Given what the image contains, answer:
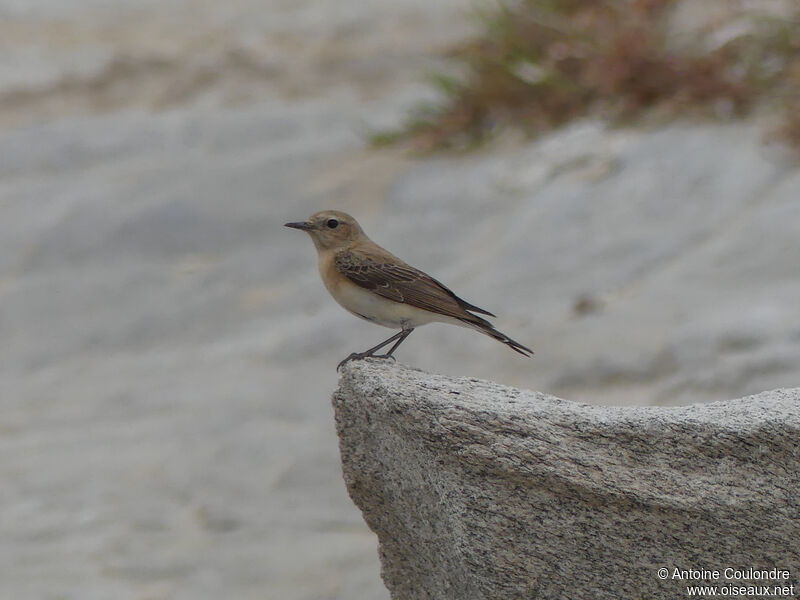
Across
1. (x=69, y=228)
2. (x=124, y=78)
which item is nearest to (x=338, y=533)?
(x=69, y=228)

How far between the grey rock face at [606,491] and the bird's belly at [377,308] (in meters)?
1.54

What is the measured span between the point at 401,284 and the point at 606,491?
2035 mm

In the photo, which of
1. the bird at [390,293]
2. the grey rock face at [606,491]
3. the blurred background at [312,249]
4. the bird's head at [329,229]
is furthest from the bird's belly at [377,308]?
the blurred background at [312,249]

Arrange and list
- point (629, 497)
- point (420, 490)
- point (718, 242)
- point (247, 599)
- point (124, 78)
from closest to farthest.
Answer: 1. point (629, 497)
2. point (420, 490)
3. point (247, 599)
4. point (718, 242)
5. point (124, 78)

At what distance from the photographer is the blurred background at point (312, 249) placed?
9438mm

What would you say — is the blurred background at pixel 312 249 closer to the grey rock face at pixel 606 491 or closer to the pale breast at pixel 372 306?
the pale breast at pixel 372 306

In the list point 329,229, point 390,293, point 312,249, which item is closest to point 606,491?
point 390,293

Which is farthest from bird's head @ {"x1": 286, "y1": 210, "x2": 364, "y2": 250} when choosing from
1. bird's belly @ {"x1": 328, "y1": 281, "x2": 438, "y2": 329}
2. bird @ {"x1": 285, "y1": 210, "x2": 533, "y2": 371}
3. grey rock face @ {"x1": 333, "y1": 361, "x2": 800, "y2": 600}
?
grey rock face @ {"x1": 333, "y1": 361, "x2": 800, "y2": 600}

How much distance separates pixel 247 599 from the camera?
8508mm

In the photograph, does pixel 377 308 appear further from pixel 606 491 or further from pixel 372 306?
pixel 606 491

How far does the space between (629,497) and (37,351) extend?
9.03 m

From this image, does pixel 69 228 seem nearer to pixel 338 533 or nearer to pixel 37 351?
pixel 37 351

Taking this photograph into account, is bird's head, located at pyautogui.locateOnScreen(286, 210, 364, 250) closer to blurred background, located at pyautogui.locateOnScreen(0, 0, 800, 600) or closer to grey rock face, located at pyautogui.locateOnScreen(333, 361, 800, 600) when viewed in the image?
grey rock face, located at pyautogui.locateOnScreen(333, 361, 800, 600)

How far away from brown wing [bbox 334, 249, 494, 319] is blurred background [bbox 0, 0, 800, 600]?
8.66ft
